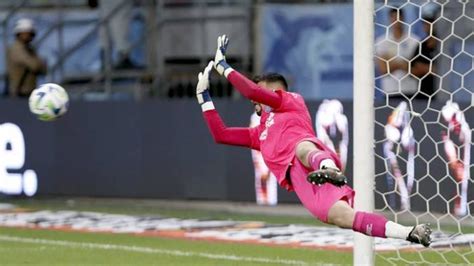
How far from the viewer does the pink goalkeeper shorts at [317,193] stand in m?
10.5

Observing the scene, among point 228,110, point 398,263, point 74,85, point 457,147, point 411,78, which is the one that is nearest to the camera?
point 398,263

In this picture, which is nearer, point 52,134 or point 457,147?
point 457,147

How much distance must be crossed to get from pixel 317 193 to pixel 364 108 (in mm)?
846

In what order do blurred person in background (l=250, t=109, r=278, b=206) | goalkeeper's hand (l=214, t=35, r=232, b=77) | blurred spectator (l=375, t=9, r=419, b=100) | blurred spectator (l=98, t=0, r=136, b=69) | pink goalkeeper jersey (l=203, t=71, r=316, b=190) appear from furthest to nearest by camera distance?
blurred spectator (l=98, t=0, r=136, b=69)
blurred person in background (l=250, t=109, r=278, b=206)
blurred spectator (l=375, t=9, r=419, b=100)
goalkeeper's hand (l=214, t=35, r=232, b=77)
pink goalkeeper jersey (l=203, t=71, r=316, b=190)

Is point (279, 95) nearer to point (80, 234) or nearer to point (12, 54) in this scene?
point (80, 234)

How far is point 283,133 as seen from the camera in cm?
1104

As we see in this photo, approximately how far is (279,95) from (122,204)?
7.62 m

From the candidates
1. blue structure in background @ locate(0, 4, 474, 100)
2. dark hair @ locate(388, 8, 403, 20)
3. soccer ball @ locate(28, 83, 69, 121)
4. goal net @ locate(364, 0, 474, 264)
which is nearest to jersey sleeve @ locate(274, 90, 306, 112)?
goal net @ locate(364, 0, 474, 264)

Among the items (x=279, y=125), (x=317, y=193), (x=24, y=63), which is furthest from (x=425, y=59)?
(x=24, y=63)

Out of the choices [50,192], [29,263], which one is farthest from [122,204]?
[29,263]

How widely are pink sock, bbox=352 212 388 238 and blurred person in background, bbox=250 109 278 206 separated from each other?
7.13m

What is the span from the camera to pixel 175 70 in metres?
20.3

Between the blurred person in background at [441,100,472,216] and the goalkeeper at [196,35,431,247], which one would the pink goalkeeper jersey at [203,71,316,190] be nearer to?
the goalkeeper at [196,35,431,247]

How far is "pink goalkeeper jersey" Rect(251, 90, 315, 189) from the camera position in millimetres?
10977
